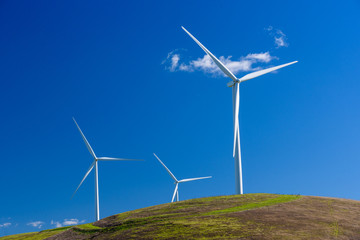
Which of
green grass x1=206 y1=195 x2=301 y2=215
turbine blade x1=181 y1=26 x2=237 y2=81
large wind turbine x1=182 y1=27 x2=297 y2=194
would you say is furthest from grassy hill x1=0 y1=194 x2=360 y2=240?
turbine blade x1=181 y1=26 x2=237 y2=81

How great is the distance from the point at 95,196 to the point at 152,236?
57.4 metres

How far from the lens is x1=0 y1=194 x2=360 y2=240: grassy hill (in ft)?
152

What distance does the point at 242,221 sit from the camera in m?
51.2

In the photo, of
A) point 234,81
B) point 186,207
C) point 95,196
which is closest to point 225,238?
point 186,207

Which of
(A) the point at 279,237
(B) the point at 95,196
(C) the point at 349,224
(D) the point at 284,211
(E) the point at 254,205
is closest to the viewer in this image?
(A) the point at 279,237

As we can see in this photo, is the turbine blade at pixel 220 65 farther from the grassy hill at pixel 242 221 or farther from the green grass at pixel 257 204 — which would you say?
the green grass at pixel 257 204

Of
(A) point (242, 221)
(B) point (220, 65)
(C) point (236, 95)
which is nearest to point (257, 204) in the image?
(A) point (242, 221)

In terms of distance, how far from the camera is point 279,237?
4338 centimetres

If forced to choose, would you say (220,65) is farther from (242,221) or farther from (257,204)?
(242,221)

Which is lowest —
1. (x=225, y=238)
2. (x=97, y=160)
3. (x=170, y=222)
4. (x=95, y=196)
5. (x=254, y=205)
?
(x=225, y=238)

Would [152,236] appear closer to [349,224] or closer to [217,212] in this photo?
[217,212]

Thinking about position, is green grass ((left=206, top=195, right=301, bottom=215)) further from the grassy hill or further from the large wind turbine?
the large wind turbine

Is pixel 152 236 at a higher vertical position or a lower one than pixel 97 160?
lower

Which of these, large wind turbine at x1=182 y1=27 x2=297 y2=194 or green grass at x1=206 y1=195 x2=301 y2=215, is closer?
green grass at x1=206 y1=195 x2=301 y2=215
